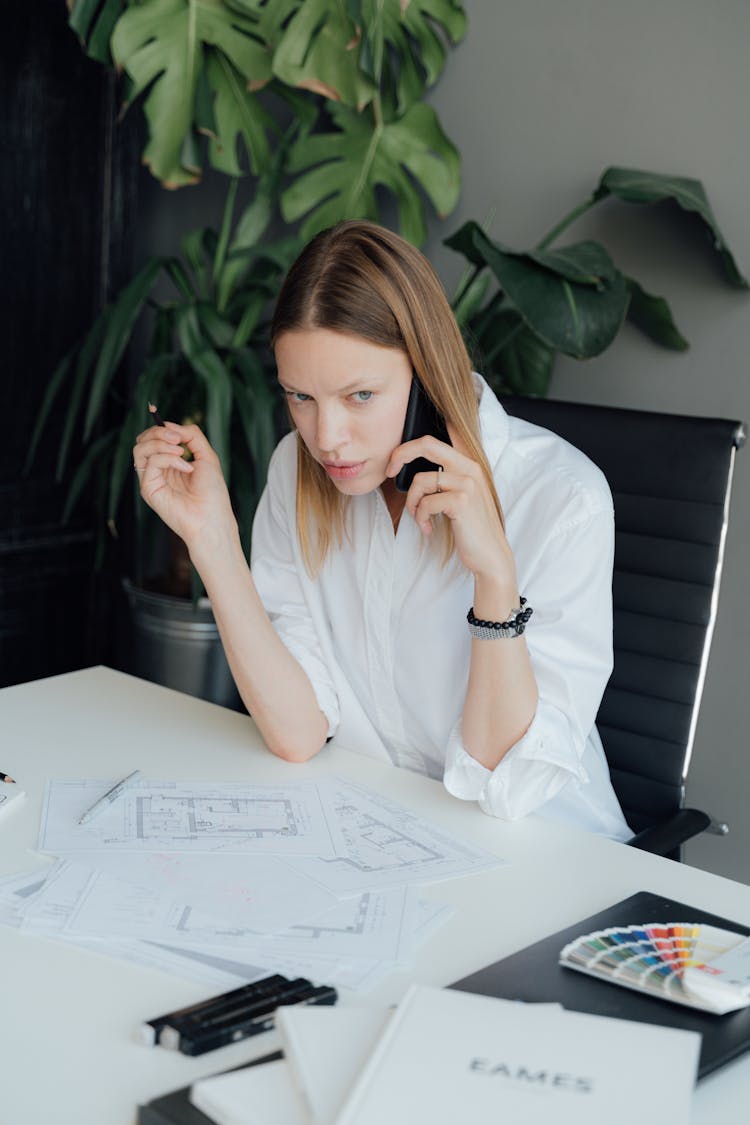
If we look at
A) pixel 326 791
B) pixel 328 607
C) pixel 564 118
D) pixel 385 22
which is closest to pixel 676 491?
pixel 328 607

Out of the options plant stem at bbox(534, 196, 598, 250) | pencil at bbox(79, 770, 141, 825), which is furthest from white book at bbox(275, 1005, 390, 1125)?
plant stem at bbox(534, 196, 598, 250)

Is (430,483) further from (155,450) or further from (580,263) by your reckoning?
(580,263)

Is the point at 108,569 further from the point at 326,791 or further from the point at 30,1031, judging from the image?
the point at 30,1031

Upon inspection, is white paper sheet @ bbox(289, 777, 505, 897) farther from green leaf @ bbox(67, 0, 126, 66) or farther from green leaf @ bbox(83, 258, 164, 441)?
green leaf @ bbox(67, 0, 126, 66)

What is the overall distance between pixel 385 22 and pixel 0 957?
2.32m

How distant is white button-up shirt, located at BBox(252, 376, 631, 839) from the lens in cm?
145

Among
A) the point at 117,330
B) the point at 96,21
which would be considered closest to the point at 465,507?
the point at 117,330

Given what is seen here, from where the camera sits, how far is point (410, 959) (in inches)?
40.6

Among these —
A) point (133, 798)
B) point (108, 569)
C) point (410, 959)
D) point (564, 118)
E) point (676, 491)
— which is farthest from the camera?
point (108, 569)

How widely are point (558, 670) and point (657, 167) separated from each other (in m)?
1.49

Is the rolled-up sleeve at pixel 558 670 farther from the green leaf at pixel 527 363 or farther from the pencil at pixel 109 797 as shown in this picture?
the green leaf at pixel 527 363

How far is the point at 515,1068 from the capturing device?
78 cm

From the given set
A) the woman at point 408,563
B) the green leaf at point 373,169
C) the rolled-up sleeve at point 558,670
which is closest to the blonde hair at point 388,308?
the woman at point 408,563

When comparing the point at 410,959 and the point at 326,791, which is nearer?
the point at 410,959
